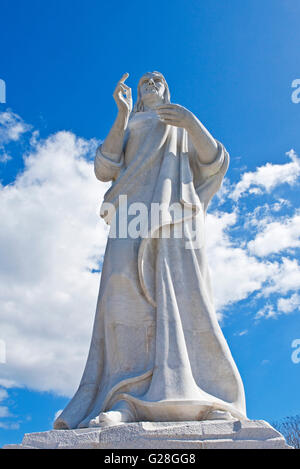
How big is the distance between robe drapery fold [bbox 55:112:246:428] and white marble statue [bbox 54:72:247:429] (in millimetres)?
13

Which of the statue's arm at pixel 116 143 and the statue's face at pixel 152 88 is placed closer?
the statue's arm at pixel 116 143

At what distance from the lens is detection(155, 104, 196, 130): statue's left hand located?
7.66m

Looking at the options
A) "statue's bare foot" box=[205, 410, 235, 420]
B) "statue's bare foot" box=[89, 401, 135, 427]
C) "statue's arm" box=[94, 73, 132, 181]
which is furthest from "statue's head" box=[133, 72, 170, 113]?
"statue's bare foot" box=[205, 410, 235, 420]

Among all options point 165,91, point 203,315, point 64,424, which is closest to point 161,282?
point 203,315

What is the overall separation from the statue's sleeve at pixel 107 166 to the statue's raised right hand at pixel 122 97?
28.5 inches

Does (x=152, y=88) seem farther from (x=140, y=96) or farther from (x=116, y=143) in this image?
(x=116, y=143)

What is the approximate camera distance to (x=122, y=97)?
807cm

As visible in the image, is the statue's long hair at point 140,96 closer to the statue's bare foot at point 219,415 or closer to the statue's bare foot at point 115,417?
the statue's bare foot at point 115,417

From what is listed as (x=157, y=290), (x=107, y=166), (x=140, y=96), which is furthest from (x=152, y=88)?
(x=157, y=290)

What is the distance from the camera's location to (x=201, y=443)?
16.6 ft

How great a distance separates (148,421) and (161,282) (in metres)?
1.75

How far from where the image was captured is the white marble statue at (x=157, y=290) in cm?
604

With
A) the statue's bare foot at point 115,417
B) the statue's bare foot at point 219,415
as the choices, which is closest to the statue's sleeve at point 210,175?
the statue's bare foot at point 219,415

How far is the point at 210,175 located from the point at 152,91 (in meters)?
1.92
